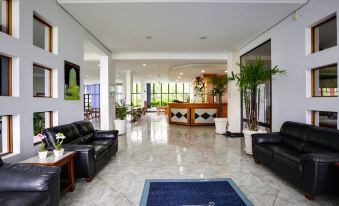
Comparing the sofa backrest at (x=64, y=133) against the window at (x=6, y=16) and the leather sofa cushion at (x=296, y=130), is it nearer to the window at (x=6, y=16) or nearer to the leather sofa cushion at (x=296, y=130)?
the window at (x=6, y=16)

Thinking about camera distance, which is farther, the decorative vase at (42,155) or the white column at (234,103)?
the white column at (234,103)

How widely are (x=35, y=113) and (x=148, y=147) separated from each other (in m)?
3.24

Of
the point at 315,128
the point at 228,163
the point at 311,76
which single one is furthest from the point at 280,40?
the point at 228,163

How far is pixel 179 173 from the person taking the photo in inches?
153

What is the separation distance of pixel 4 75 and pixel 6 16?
0.88 meters

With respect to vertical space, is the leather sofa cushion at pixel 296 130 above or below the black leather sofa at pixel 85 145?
above

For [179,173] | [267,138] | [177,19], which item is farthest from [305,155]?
[177,19]

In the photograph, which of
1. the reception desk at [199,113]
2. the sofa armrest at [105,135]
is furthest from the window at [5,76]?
the reception desk at [199,113]

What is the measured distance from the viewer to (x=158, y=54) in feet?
26.5

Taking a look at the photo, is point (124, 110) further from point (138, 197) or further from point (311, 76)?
point (311, 76)

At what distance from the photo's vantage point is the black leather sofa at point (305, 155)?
269 cm

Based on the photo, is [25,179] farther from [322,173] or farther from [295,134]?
[295,134]

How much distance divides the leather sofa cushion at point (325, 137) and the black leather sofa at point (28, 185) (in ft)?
12.8

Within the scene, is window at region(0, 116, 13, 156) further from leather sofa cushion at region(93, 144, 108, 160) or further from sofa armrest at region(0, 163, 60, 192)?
leather sofa cushion at region(93, 144, 108, 160)
